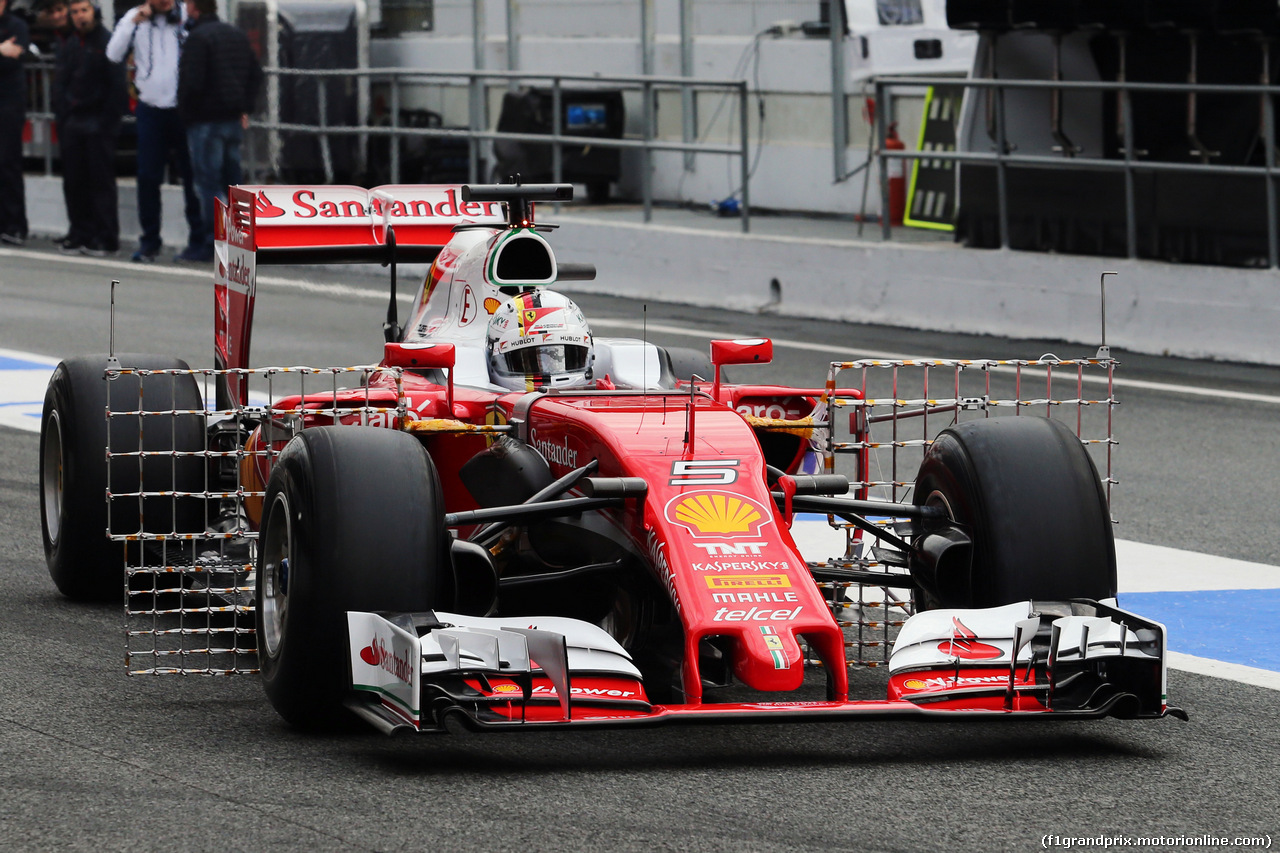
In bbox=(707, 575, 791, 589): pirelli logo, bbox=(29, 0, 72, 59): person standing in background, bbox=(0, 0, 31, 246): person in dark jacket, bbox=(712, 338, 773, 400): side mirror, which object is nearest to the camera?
bbox=(707, 575, 791, 589): pirelli logo

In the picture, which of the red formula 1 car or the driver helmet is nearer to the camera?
the red formula 1 car

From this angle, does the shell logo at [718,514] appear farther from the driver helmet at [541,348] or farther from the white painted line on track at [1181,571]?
the white painted line on track at [1181,571]

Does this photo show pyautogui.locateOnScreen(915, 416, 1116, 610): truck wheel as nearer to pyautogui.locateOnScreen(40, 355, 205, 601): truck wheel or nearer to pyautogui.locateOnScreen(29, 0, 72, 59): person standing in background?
pyautogui.locateOnScreen(40, 355, 205, 601): truck wheel

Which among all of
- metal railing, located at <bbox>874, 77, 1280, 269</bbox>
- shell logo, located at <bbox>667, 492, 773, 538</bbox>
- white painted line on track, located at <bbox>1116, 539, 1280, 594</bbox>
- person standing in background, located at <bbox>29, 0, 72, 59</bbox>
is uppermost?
person standing in background, located at <bbox>29, 0, 72, 59</bbox>

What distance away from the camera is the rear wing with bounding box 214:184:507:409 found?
27.2ft

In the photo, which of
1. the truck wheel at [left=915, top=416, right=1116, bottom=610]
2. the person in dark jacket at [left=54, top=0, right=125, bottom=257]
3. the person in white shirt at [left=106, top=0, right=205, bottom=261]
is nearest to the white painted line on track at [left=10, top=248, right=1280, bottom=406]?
the person in dark jacket at [left=54, top=0, right=125, bottom=257]

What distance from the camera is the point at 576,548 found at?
20.3 ft

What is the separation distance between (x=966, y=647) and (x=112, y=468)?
3063 millimetres

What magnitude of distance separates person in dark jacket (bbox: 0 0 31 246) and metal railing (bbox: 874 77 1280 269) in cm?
962

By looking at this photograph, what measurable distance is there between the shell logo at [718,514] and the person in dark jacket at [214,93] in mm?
14447

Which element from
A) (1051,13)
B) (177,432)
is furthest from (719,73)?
(177,432)

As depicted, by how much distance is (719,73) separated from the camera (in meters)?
22.3

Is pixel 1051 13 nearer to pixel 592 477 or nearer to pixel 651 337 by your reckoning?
pixel 651 337

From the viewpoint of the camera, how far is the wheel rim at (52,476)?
7.57m
